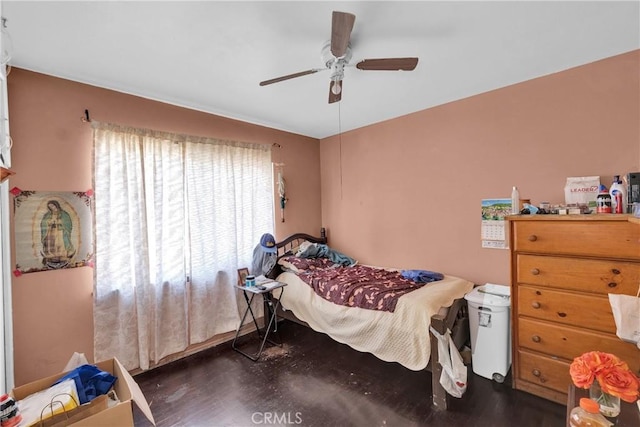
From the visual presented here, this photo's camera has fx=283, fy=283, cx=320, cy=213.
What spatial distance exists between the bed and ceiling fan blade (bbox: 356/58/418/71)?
1.70m

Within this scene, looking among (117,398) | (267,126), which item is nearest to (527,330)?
(117,398)

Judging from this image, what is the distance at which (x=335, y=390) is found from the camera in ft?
7.49

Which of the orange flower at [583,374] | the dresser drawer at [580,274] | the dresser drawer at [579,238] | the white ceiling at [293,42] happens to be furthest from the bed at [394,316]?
the white ceiling at [293,42]

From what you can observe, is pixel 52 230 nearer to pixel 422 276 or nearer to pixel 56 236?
pixel 56 236

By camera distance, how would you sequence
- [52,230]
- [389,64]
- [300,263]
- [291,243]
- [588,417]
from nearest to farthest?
[588,417] → [389,64] → [52,230] → [300,263] → [291,243]

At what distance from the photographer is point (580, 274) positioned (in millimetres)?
1911

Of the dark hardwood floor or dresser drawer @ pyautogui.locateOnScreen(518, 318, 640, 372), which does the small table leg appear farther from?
dresser drawer @ pyautogui.locateOnScreen(518, 318, 640, 372)

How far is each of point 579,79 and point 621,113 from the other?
40 cm

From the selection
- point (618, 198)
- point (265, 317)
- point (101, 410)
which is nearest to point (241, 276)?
point (265, 317)

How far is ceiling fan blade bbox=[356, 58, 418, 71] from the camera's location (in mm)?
1694

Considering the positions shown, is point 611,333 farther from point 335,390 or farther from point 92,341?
point 92,341

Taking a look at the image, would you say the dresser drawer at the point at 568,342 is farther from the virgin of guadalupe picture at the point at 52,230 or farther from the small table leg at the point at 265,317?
the virgin of guadalupe picture at the point at 52,230

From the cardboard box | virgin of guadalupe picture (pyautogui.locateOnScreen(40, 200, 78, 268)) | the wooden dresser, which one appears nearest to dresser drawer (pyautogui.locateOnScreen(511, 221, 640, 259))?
the wooden dresser

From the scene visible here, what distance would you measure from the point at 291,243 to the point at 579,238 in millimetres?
2935
